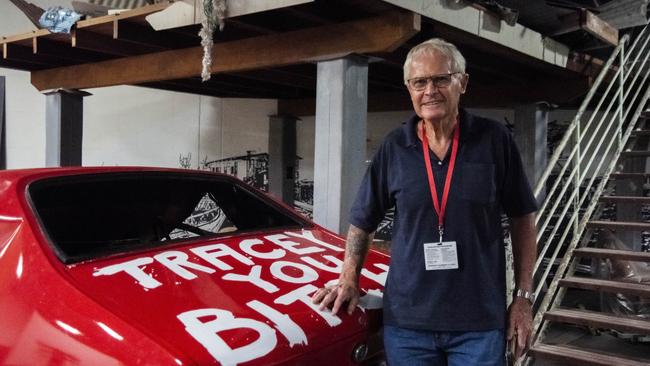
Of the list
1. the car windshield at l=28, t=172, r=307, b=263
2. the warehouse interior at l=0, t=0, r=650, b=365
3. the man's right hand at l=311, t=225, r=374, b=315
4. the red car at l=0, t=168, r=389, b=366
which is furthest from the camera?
the warehouse interior at l=0, t=0, r=650, b=365

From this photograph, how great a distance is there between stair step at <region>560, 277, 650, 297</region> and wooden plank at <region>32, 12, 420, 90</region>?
195cm

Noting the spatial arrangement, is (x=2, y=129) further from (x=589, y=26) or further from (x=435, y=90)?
(x=435, y=90)

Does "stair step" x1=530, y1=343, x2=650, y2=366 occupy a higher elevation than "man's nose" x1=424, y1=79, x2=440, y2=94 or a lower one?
lower

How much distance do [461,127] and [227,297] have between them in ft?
2.98

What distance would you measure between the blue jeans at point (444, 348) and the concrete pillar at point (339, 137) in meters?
2.52

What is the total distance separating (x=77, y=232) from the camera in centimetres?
256

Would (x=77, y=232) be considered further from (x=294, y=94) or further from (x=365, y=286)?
(x=294, y=94)

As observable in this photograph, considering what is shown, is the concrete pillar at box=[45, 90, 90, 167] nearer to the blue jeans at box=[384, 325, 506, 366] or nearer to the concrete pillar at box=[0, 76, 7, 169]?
the concrete pillar at box=[0, 76, 7, 169]

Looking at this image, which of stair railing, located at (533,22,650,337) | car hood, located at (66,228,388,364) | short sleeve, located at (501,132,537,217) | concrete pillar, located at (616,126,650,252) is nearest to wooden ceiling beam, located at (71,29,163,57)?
car hood, located at (66,228,388,364)

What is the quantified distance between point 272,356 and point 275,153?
7.29m

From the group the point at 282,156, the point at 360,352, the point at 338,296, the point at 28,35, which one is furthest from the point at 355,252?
the point at 282,156

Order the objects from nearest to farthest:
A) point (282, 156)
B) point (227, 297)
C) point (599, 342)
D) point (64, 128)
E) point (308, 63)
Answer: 1. point (227, 297)
2. point (308, 63)
3. point (599, 342)
4. point (64, 128)
5. point (282, 156)

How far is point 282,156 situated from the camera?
867 cm

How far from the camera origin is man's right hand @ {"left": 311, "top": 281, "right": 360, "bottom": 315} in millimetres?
1801
